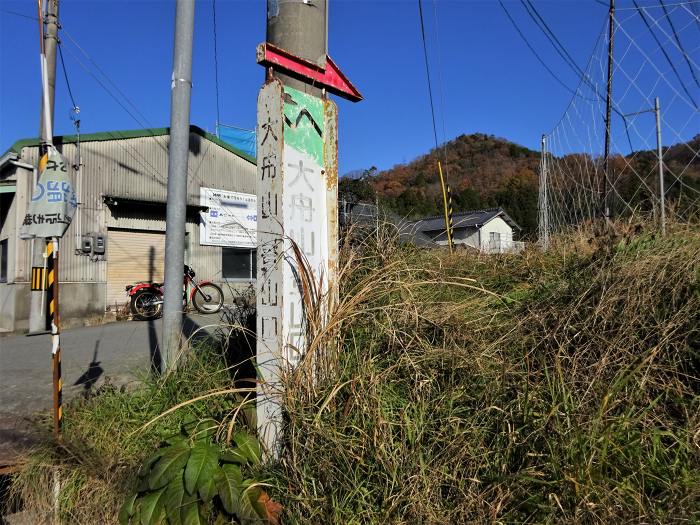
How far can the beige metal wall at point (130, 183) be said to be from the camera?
10.1 meters

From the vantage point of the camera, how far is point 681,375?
211 cm

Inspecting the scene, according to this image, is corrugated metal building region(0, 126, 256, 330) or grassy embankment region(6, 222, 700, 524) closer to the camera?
grassy embankment region(6, 222, 700, 524)

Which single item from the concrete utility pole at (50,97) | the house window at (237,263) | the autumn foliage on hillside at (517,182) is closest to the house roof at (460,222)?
the autumn foliage on hillside at (517,182)

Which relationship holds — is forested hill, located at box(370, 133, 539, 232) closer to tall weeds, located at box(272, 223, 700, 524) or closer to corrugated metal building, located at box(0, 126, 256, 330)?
corrugated metal building, located at box(0, 126, 256, 330)

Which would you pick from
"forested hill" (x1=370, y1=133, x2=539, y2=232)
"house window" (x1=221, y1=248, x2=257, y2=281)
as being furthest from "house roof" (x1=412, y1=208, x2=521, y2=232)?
"house window" (x1=221, y1=248, x2=257, y2=281)

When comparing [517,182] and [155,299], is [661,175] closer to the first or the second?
[155,299]

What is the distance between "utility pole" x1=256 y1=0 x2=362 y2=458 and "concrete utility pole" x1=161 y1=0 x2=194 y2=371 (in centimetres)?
161

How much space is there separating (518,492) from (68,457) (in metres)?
2.47

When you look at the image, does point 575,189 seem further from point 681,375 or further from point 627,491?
point 627,491

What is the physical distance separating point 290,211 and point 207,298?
8.22m

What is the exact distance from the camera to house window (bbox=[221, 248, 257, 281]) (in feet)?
42.1

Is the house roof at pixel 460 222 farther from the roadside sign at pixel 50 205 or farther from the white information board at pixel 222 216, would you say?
the white information board at pixel 222 216

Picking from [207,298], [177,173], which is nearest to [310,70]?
[177,173]

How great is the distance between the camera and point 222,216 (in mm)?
12727
